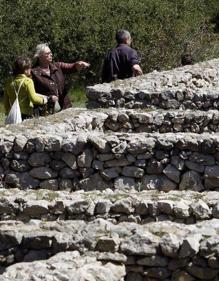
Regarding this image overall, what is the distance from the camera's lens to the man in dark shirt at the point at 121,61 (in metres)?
13.0

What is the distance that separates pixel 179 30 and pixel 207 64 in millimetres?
8789

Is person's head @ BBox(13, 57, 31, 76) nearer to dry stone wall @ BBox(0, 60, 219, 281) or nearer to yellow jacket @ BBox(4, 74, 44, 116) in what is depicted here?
yellow jacket @ BBox(4, 74, 44, 116)

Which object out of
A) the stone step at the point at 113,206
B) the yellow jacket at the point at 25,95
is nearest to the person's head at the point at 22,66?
the yellow jacket at the point at 25,95

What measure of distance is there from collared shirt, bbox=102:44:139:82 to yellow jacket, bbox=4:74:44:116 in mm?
2574

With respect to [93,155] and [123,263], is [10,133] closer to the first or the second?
[93,155]

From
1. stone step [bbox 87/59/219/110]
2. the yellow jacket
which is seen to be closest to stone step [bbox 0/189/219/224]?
the yellow jacket

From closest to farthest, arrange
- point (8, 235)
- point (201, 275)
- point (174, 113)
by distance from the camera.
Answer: point (201, 275)
point (8, 235)
point (174, 113)

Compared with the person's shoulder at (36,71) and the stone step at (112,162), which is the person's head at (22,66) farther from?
the stone step at (112,162)

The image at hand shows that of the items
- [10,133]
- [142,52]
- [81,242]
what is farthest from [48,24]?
[81,242]

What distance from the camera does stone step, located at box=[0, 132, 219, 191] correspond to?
8.95 m

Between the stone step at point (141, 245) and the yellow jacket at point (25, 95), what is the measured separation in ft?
15.8

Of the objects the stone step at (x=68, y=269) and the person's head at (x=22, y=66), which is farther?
the person's head at (x=22, y=66)

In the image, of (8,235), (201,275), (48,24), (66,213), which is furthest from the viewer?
(48,24)

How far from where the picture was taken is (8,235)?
603 cm
